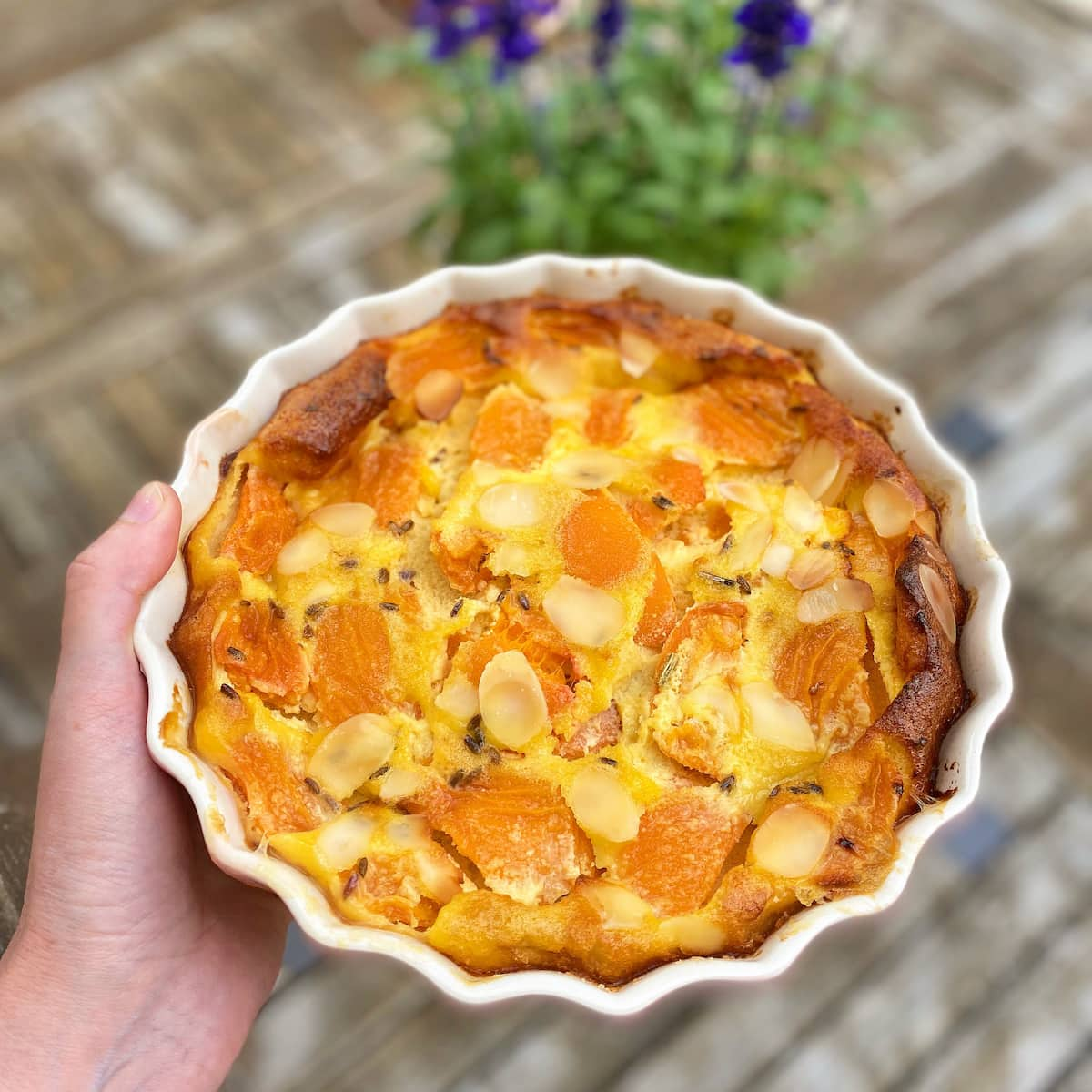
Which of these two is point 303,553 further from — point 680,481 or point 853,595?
point 853,595

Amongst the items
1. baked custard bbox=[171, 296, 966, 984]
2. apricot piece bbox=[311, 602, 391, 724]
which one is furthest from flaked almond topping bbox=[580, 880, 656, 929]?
apricot piece bbox=[311, 602, 391, 724]

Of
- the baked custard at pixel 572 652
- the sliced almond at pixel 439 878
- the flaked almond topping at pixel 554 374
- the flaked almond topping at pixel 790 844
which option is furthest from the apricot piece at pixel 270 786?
the flaked almond topping at pixel 554 374

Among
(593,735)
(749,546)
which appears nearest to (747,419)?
(749,546)

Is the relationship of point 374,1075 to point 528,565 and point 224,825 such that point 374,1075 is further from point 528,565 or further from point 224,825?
point 528,565

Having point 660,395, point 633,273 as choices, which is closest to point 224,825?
point 660,395

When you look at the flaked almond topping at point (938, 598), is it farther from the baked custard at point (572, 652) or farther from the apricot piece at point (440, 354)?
the apricot piece at point (440, 354)

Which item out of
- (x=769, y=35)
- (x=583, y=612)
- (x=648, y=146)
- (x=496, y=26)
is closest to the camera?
(x=583, y=612)

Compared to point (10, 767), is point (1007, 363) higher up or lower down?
lower down
